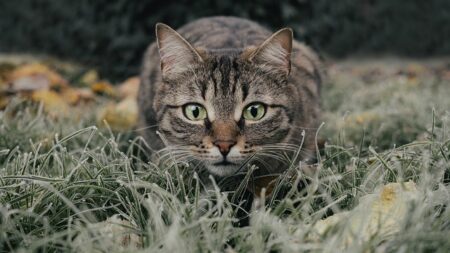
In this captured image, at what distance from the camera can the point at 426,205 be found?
1.53m

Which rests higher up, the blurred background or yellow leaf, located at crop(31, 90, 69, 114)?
the blurred background

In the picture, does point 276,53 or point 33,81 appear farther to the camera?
point 33,81

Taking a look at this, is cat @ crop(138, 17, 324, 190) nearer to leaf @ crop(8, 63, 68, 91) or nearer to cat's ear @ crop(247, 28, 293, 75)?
cat's ear @ crop(247, 28, 293, 75)

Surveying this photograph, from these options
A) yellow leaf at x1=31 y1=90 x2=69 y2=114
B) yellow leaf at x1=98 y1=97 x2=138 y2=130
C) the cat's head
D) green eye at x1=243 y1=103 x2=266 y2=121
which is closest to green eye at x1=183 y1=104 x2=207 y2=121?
the cat's head

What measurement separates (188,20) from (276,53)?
2.84 m

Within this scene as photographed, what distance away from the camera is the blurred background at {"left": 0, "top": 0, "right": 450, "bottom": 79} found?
17.2ft

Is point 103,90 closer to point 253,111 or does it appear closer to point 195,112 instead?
point 195,112

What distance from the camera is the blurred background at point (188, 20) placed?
206 inches

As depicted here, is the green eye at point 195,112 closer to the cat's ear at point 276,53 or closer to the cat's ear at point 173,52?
the cat's ear at point 173,52

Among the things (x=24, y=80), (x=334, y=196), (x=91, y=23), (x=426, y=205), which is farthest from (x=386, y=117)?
(x=91, y=23)

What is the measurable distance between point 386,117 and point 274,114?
134 centimetres

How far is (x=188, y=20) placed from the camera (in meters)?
5.01

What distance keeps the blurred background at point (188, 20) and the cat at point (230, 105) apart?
2760mm

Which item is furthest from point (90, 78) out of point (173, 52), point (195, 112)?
point (195, 112)
